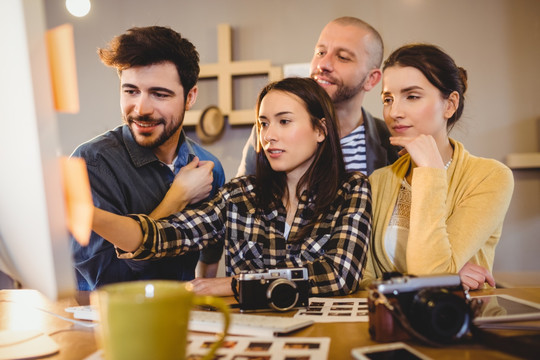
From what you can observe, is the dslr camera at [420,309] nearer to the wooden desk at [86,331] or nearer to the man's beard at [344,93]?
the wooden desk at [86,331]

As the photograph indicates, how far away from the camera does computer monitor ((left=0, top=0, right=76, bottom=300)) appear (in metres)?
0.40

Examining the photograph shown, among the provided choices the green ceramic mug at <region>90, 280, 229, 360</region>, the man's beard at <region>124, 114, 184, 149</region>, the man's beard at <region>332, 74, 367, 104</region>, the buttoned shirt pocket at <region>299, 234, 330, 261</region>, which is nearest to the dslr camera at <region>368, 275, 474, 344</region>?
the green ceramic mug at <region>90, 280, 229, 360</region>

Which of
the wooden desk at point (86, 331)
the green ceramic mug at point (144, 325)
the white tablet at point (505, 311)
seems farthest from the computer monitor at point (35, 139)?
the white tablet at point (505, 311)

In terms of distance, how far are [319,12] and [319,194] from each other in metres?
1.99

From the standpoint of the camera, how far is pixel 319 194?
1.30 m

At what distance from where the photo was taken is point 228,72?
2.94 m

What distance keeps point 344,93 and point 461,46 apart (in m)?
1.10

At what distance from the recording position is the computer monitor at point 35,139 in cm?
40

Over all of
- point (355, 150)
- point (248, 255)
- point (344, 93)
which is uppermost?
point (344, 93)

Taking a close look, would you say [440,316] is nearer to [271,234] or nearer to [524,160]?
[271,234]

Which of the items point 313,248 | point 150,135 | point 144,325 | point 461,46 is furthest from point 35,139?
point 461,46

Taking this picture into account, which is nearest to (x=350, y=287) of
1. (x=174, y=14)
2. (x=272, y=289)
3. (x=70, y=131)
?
(x=272, y=289)

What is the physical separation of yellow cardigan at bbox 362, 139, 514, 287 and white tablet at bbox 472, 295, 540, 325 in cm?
38

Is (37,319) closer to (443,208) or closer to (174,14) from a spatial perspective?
(443,208)
